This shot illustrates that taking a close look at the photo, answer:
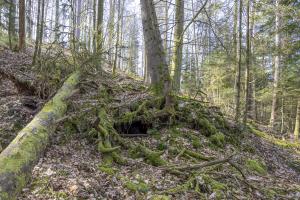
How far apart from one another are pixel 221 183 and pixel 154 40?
13.6 ft

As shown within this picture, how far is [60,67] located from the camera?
9109 mm

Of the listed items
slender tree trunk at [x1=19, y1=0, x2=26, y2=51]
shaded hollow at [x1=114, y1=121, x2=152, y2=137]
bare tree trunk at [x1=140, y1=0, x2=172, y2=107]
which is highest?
slender tree trunk at [x1=19, y1=0, x2=26, y2=51]

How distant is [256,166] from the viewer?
6.34 meters

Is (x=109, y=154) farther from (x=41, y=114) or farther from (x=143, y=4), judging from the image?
(x=143, y=4)

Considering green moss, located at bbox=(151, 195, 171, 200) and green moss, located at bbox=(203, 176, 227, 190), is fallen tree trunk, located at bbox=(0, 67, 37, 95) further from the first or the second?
green moss, located at bbox=(203, 176, 227, 190)

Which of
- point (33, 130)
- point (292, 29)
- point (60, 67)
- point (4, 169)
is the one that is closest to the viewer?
point (4, 169)

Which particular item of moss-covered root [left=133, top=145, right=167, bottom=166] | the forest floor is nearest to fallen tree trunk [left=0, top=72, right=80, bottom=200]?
the forest floor

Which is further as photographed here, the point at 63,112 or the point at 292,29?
the point at 292,29

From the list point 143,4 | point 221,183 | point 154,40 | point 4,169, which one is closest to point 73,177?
point 4,169

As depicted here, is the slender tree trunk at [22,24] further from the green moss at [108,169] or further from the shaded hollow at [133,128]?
the green moss at [108,169]

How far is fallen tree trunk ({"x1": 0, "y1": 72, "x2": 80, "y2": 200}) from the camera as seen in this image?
308 centimetres

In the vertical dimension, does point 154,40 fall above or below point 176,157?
above

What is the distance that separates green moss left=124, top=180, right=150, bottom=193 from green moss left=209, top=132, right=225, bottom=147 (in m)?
3.16

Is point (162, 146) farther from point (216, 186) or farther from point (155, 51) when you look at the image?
point (155, 51)
